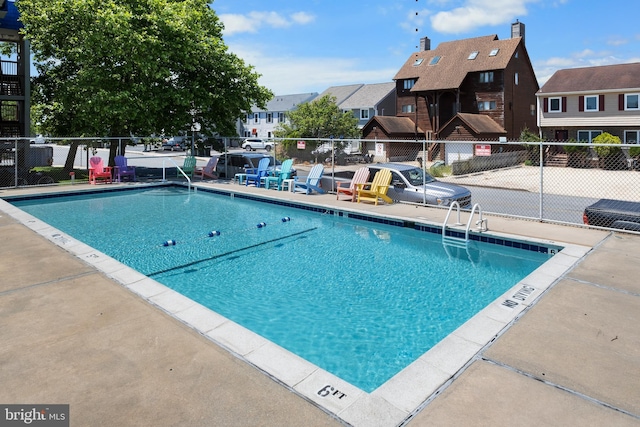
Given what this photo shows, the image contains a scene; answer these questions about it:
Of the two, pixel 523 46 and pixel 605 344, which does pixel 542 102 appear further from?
pixel 605 344

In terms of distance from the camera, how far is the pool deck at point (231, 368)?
10.5ft

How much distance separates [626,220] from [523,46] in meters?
37.4

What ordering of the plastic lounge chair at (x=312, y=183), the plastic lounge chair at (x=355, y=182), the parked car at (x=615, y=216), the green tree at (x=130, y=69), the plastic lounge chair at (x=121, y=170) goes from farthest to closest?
1. the plastic lounge chair at (x=121, y=170)
2. the green tree at (x=130, y=69)
3. the plastic lounge chair at (x=312, y=183)
4. the plastic lounge chair at (x=355, y=182)
5. the parked car at (x=615, y=216)

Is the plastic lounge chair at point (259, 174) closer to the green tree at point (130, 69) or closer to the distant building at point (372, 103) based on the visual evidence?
the green tree at point (130, 69)

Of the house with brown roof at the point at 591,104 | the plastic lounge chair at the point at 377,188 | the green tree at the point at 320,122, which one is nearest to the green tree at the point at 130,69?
the plastic lounge chair at the point at 377,188

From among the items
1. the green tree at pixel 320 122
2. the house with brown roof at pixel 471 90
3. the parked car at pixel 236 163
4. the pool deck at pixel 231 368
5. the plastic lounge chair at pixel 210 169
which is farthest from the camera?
the green tree at pixel 320 122


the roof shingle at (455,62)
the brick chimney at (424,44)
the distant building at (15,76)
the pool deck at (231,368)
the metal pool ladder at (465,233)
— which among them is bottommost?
the pool deck at (231,368)

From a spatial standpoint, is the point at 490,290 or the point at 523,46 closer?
the point at 490,290

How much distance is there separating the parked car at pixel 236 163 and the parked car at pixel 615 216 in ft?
41.8

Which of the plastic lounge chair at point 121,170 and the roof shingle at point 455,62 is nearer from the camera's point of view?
the plastic lounge chair at point 121,170

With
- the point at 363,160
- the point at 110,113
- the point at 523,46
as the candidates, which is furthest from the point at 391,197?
the point at 523,46

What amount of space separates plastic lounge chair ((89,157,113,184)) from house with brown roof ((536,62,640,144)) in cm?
3227

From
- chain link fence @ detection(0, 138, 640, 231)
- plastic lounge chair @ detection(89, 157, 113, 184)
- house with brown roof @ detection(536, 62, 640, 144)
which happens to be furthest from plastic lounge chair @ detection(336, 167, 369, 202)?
house with brown roof @ detection(536, 62, 640, 144)

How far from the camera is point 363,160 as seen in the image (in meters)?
36.2
